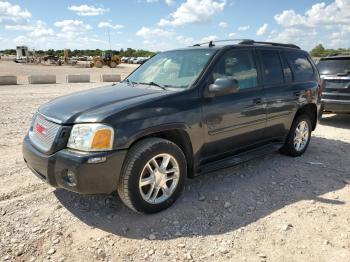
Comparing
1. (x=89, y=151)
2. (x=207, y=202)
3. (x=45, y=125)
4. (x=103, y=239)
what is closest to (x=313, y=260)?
(x=207, y=202)

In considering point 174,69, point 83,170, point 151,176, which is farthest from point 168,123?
point 174,69

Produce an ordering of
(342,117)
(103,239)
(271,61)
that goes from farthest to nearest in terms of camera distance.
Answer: (342,117)
(271,61)
(103,239)

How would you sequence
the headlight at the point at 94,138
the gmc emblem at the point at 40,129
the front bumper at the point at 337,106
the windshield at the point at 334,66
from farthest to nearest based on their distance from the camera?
the windshield at the point at 334,66 → the front bumper at the point at 337,106 → the gmc emblem at the point at 40,129 → the headlight at the point at 94,138

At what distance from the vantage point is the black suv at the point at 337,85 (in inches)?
316

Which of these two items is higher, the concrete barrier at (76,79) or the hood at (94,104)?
the hood at (94,104)

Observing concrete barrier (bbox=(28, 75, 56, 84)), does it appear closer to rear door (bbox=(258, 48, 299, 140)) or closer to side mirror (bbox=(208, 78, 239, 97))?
rear door (bbox=(258, 48, 299, 140))

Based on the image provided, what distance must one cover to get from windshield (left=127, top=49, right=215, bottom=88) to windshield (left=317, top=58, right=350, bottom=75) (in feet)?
17.1

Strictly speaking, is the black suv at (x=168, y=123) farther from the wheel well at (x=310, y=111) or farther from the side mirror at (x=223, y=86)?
the wheel well at (x=310, y=111)

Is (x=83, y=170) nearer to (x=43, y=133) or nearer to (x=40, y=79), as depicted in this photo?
(x=43, y=133)

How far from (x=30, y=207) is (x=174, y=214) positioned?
1.62 meters

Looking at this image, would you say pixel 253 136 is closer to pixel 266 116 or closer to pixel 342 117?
pixel 266 116

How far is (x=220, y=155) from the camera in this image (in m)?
4.39

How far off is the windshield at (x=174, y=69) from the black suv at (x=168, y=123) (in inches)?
0.7

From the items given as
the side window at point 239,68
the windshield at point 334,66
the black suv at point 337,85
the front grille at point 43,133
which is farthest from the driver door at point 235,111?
the windshield at point 334,66
